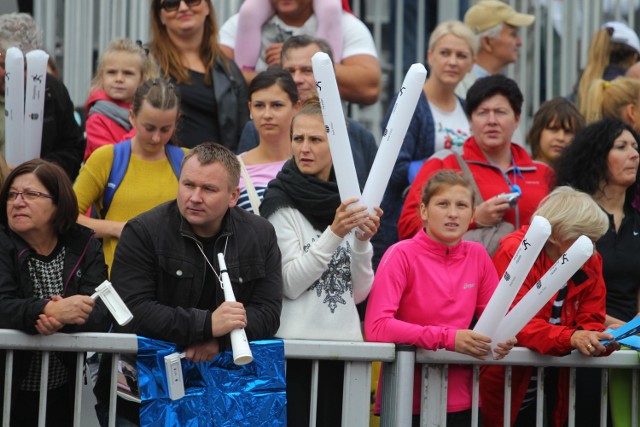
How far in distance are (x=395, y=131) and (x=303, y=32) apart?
106 inches

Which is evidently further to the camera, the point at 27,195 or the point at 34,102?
the point at 34,102

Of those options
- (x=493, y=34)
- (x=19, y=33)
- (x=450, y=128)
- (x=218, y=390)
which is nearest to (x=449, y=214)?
(x=218, y=390)

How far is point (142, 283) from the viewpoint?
5074 millimetres

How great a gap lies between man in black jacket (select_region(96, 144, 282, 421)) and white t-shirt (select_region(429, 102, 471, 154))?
7.17 feet

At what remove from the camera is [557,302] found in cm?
580

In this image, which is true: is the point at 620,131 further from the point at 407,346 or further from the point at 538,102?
the point at 538,102

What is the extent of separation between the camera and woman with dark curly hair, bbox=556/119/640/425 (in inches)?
246

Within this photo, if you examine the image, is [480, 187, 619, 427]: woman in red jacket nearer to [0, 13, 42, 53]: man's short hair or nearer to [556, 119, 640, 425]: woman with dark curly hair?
[556, 119, 640, 425]: woman with dark curly hair

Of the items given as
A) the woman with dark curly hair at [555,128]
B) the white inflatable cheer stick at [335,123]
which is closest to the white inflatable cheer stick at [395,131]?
the white inflatable cheer stick at [335,123]

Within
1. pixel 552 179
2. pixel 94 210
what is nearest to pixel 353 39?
pixel 552 179

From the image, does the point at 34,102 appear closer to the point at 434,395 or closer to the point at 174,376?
the point at 174,376

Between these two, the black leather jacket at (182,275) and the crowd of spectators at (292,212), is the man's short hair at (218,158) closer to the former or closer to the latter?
the crowd of spectators at (292,212)

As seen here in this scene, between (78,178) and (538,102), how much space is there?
15.5 ft

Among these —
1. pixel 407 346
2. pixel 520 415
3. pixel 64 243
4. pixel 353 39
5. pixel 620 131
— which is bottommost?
pixel 520 415
